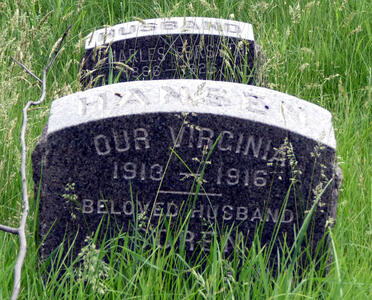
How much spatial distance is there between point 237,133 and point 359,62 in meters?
1.69

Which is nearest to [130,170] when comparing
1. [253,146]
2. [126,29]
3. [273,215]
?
[253,146]

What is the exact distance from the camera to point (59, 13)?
3.80m

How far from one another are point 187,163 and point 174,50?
52.6 inches

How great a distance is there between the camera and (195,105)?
1.98m

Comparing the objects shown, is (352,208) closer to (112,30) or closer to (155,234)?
(155,234)

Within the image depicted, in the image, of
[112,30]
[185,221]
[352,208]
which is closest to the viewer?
[185,221]

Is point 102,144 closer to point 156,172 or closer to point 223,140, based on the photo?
point 156,172

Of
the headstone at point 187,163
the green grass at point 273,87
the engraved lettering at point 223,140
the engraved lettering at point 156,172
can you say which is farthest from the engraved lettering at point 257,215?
the engraved lettering at point 156,172

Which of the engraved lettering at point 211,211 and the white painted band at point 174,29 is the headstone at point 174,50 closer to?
the white painted band at point 174,29

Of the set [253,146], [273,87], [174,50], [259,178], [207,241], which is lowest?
[207,241]

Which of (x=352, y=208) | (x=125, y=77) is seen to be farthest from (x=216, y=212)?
(x=125, y=77)

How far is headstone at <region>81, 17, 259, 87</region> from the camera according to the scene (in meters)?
3.16

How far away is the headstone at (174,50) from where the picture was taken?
316 centimetres

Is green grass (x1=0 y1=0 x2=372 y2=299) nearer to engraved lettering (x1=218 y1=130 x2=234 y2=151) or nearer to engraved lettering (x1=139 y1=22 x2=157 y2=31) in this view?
engraved lettering (x1=139 y1=22 x2=157 y2=31)
